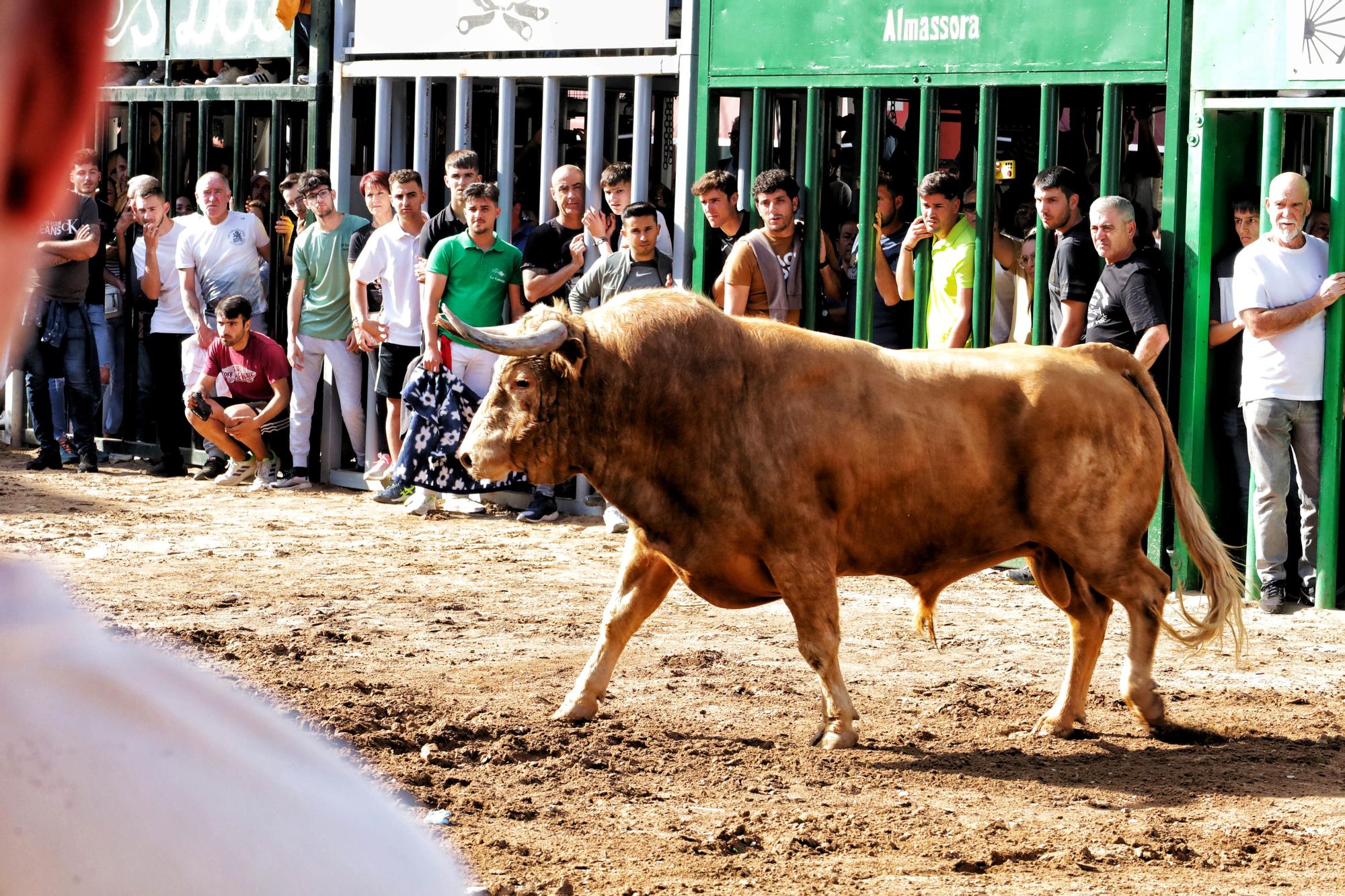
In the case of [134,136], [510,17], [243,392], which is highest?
[510,17]

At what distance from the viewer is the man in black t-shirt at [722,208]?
10.6 m

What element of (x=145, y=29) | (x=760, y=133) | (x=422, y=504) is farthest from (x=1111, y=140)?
(x=145, y=29)

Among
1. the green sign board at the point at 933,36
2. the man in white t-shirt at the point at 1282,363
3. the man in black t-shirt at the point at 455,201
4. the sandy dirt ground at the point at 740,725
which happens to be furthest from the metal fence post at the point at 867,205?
the man in black t-shirt at the point at 455,201

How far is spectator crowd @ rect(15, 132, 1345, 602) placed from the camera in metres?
9.02

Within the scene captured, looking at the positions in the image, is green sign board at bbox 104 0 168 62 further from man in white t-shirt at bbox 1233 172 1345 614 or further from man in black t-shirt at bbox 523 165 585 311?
man in white t-shirt at bbox 1233 172 1345 614

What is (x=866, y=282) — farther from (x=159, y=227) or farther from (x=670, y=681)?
(x=159, y=227)

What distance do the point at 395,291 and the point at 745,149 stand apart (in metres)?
2.57

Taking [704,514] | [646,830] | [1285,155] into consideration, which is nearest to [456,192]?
[1285,155]

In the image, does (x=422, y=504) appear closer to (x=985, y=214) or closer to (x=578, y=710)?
(x=985, y=214)

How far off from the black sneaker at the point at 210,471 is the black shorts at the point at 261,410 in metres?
0.61

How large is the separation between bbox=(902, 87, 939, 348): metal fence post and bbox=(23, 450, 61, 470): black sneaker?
7.02m

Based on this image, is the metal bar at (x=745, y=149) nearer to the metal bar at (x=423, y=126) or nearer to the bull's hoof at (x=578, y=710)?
the metal bar at (x=423, y=126)

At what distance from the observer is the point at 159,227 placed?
13.4 m

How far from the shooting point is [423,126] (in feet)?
41.3
